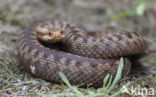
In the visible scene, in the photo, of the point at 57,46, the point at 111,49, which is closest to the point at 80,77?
the point at 111,49

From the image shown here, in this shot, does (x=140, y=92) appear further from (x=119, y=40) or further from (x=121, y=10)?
(x=121, y=10)

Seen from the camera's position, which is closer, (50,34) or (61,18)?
(50,34)

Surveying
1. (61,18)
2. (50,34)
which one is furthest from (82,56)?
(61,18)

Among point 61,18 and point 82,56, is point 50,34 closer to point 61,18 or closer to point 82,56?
point 82,56

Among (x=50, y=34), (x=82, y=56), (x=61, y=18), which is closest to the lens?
(x=82, y=56)

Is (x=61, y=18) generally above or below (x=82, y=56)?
above

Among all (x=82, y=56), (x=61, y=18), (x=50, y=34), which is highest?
(x=61, y=18)
